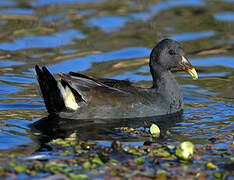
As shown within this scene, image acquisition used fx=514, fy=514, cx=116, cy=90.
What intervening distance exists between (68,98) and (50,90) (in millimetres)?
315

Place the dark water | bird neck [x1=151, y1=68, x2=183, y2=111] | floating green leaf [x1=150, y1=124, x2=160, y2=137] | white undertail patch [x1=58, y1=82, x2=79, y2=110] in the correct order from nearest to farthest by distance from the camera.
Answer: floating green leaf [x1=150, y1=124, x2=160, y2=137]
white undertail patch [x1=58, y1=82, x2=79, y2=110]
the dark water
bird neck [x1=151, y1=68, x2=183, y2=111]

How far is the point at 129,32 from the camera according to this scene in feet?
45.9

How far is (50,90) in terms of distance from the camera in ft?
25.7

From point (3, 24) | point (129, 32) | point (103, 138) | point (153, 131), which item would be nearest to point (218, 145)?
point (153, 131)

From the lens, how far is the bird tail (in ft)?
25.4

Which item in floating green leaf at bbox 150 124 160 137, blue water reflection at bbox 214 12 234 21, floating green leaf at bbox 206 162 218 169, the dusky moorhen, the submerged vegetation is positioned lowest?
floating green leaf at bbox 206 162 218 169

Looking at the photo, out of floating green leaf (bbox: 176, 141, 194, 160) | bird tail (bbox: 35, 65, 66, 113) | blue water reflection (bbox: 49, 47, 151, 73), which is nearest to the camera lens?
floating green leaf (bbox: 176, 141, 194, 160)

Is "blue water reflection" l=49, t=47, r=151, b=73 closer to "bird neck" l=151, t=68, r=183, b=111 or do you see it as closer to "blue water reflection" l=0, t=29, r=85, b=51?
"blue water reflection" l=0, t=29, r=85, b=51

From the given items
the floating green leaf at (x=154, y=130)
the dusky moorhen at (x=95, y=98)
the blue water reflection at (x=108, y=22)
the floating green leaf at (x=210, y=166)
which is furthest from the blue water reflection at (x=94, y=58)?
the floating green leaf at (x=210, y=166)

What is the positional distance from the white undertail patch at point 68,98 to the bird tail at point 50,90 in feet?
0.14

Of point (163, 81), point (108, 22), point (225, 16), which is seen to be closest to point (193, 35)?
point (225, 16)

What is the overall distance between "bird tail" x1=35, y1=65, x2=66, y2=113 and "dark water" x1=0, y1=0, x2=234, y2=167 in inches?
18.1

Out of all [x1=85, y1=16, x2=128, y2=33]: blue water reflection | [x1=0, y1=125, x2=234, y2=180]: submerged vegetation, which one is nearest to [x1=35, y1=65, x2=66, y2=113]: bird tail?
[x1=0, y1=125, x2=234, y2=180]: submerged vegetation

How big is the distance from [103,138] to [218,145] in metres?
1.59
